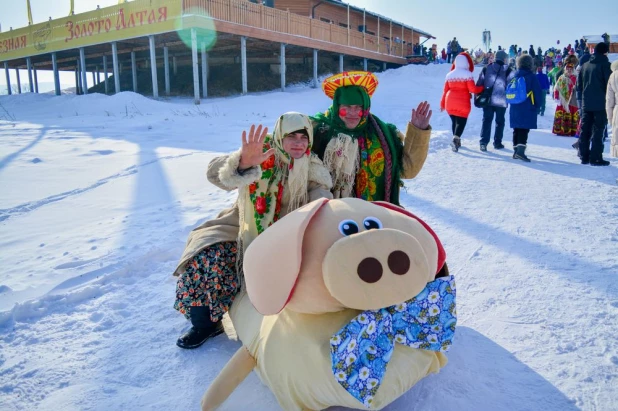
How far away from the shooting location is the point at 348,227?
5.18 ft

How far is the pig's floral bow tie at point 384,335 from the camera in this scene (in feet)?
5.00

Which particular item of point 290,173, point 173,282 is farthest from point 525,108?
point 173,282

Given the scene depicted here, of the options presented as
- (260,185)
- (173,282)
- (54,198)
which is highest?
(260,185)

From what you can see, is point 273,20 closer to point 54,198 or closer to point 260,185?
point 54,198

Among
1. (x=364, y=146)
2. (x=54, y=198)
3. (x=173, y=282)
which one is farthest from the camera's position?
(x=54, y=198)

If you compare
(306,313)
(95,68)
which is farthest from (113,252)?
(95,68)

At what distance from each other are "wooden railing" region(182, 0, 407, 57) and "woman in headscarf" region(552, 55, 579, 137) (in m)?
11.3

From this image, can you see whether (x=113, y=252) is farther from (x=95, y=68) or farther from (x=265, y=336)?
(x=95, y=68)

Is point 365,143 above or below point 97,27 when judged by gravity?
below

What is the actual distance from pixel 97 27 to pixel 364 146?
19.9 meters

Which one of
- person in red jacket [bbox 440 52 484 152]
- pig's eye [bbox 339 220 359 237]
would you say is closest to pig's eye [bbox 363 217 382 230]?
pig's eye [bbox 339 220 359 237]

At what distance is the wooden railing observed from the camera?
48.2 ft

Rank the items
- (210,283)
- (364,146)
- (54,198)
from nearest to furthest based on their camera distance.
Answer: (210,283)
(364,146)
(54,198)

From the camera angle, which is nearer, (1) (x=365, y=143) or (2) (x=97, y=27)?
(1) (x=365, y=143)
